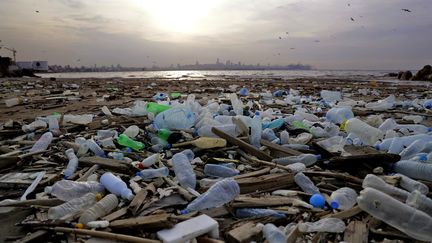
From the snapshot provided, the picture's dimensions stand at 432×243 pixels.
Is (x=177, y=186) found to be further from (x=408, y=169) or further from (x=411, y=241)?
(x=408, y=169)

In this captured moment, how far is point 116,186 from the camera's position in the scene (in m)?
2.59

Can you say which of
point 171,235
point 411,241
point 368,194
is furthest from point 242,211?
point 411,241

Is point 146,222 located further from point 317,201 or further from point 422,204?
point 422,204

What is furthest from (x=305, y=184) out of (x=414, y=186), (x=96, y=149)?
(x=96, y=149)

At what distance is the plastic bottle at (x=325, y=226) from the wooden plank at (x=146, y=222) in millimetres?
899

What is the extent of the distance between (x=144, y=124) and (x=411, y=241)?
13.2 feet

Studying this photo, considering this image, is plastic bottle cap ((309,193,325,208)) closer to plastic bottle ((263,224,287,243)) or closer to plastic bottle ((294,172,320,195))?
plastic bottle ((294,172,320,195))

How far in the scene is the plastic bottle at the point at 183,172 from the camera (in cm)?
278

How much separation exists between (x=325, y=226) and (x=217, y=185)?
897 mm

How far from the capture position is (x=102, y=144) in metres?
3.91

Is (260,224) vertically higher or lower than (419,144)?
lower

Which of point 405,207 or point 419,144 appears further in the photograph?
point 419,144

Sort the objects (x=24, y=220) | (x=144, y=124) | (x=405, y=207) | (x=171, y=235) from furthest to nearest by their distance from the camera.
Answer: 1. (x=144, y=124)
2. (x=24, y=220)
3. (x=405, y=207)
4. (x=171, y=235)

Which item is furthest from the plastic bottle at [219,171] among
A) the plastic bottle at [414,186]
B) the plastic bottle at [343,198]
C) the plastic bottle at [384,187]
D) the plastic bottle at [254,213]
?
the plastic bottle at [414,186]
